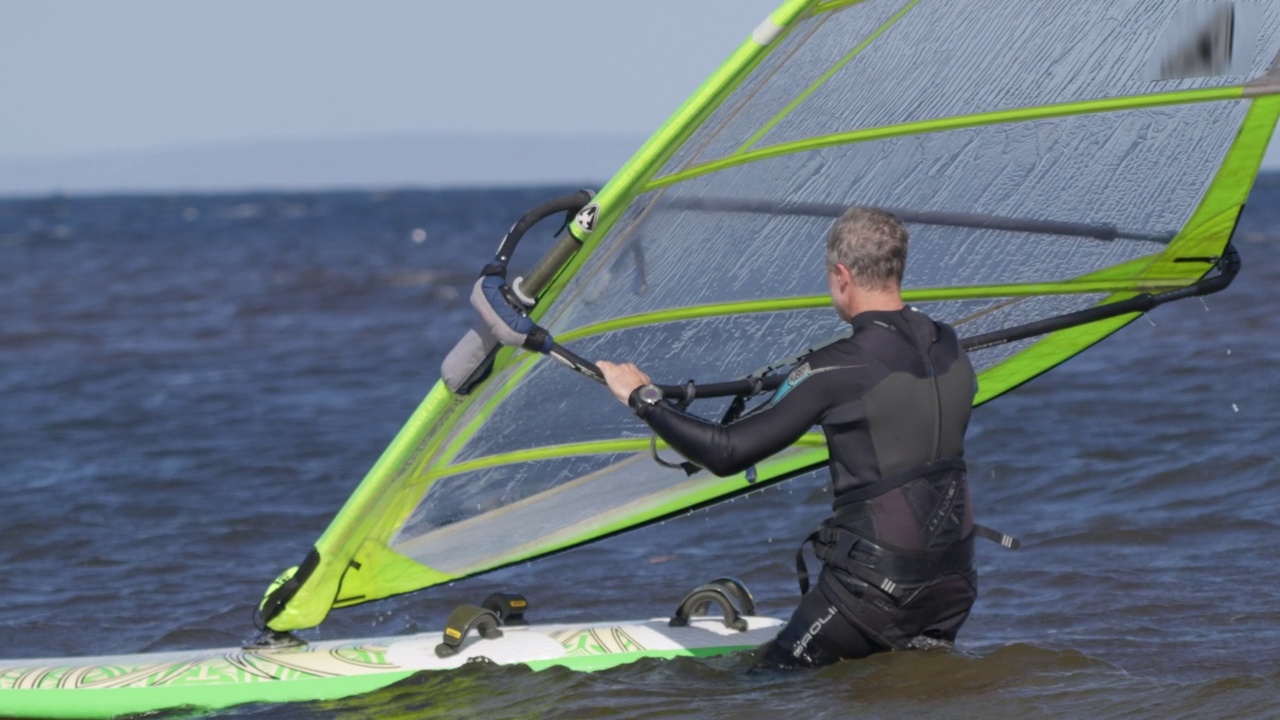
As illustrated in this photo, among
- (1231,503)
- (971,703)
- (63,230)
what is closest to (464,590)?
(971,703)

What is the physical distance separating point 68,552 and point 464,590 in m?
1.98

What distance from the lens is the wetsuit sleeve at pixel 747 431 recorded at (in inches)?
128

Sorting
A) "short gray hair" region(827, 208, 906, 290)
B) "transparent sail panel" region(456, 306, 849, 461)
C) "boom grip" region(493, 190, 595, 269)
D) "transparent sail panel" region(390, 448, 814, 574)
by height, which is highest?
"short gray hair" region(827, 208, 906, 290)

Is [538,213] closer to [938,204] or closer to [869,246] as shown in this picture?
[869,246]

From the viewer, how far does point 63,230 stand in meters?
44.1

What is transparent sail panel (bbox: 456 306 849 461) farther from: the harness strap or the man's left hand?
the harness strap

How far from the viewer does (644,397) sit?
337 centimetres

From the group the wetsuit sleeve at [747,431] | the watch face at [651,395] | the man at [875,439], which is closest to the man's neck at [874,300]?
the man at [875,439]

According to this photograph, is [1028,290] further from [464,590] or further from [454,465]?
[464,590]

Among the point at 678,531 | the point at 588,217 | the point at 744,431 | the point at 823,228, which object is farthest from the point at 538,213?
the point at 678,531

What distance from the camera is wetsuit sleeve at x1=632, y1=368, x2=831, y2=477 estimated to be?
324cm

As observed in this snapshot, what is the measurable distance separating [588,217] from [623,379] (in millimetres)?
415

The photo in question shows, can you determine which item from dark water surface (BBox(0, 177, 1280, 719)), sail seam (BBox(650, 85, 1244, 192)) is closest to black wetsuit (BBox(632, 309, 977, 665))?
dark water surface (BBox(0, 177, 1280, 719))

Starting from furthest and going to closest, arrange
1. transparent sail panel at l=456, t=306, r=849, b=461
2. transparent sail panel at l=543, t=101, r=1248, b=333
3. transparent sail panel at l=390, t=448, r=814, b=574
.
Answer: transparent sail panel at l=390, t=448, r=814, b=574, transparent sail panel at l=456, t=306, r=849, b=461, transparent sail panel at l=543, t=101, r=1248, b=333
